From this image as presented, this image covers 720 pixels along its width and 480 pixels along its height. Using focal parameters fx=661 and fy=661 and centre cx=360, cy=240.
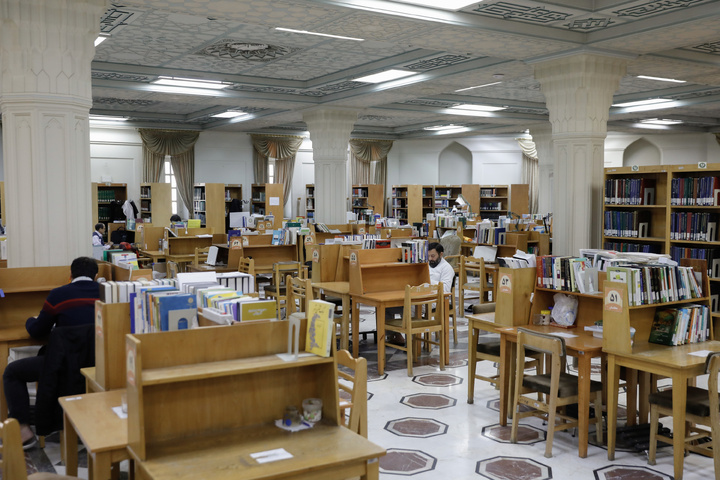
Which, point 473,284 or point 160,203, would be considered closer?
point 473,284

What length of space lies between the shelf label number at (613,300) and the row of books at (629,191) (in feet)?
12.5

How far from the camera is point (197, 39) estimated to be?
342 inches

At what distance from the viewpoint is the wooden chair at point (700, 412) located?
4.23 meters

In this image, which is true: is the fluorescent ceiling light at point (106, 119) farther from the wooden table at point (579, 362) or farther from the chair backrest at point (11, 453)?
the chair backrest at point (11, 453)

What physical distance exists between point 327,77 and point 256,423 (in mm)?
8934

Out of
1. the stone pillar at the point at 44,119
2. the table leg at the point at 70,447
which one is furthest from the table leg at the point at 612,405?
the stone pillar at the point at 44,119

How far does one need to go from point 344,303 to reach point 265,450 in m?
4.62

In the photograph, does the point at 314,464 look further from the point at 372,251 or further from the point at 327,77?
the point at 327,77

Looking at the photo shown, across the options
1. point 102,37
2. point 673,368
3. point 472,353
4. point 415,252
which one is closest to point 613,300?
point 673,368

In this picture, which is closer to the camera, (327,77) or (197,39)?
(197,39)

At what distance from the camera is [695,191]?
7449mm

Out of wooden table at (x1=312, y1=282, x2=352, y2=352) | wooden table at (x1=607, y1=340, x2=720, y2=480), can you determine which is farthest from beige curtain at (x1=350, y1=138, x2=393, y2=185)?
wooden table at (x1=607, y1=340, x2=720, y2=480)

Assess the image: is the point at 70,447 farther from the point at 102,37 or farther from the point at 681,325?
the point at 102,37

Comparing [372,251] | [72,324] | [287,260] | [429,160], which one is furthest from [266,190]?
[72,324]
